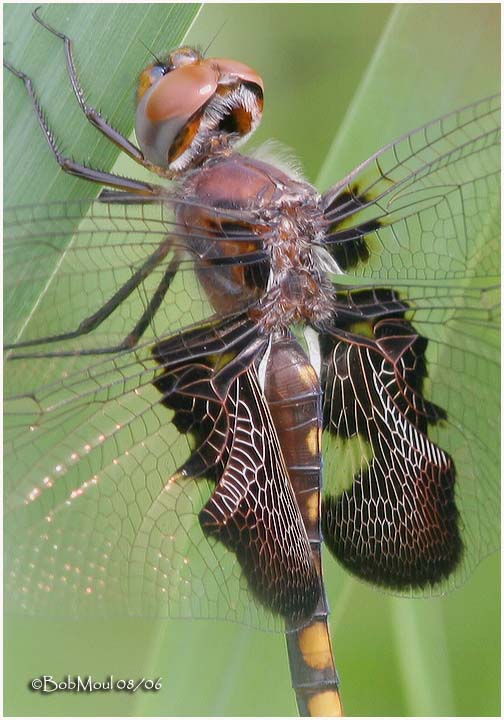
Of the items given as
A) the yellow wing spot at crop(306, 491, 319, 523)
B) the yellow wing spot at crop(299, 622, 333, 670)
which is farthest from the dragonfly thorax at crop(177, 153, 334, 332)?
the yellow wing spot at crop(299, 622, 333, 670)

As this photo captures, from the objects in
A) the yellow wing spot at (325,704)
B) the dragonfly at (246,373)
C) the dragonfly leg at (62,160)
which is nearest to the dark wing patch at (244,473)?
the dragonfly at (246,373)

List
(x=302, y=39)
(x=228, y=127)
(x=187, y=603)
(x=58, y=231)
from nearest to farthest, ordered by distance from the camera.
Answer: (x=58, y=231), (x=187, y=603), (x=228, y=127), (x=302, y=39)

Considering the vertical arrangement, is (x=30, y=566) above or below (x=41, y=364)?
below

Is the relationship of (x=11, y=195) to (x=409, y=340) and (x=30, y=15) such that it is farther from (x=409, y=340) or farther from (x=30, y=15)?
(x=409, y=340)

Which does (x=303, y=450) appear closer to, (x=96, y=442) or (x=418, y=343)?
(x=418, y=343)

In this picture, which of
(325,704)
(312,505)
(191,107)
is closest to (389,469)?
(312,505)

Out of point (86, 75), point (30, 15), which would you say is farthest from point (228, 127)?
point (30, 15)

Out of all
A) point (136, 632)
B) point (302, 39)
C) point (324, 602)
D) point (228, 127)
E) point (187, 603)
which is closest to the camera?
point (187, 603)
